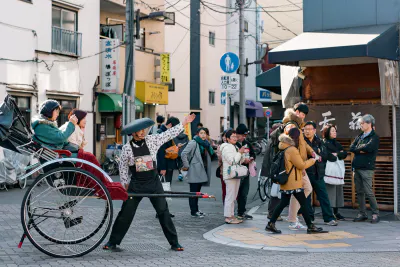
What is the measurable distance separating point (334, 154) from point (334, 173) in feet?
1.35

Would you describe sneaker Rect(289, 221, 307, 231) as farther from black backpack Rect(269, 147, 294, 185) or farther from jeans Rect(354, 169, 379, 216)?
jeans Rect(354, 169, 379, 216)

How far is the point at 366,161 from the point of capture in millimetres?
9883

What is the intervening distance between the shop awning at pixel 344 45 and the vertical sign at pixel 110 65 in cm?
1310

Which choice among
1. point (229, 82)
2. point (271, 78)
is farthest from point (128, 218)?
point (229, 82)

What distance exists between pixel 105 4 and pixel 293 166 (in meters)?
17.7

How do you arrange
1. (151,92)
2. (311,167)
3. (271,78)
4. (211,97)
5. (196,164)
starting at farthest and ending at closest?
(211,97) < (151,92) < (271,78) < (196,164) < (311,167)

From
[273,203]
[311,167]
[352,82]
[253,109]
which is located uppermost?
[253,109]

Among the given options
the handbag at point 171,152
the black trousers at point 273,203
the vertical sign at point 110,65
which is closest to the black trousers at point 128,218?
the black trousers at point 273,203

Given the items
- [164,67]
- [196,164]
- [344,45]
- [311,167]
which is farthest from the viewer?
[164,67]

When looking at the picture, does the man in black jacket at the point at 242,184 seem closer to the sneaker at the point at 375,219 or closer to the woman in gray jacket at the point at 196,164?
the woman in gray jacket at the point at 196,164

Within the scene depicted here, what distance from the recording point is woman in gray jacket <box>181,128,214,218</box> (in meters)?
10.8

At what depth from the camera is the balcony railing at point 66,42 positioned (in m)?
21.0

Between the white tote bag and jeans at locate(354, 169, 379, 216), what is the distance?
0.92 feet

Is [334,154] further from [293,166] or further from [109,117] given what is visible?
[109,117]
